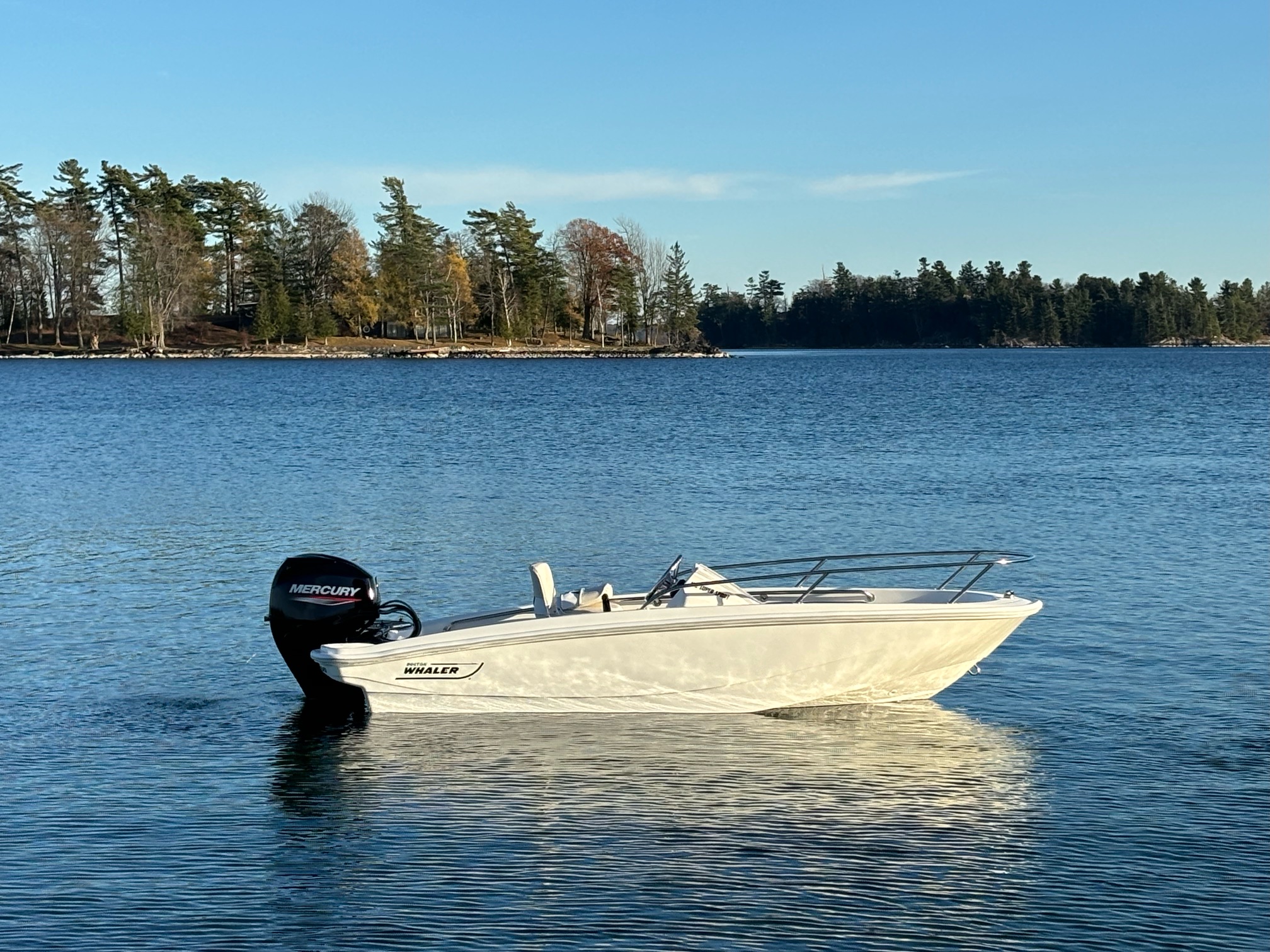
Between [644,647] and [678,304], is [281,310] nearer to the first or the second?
[678,304]

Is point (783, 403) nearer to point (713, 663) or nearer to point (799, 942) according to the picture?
point (713, 663)

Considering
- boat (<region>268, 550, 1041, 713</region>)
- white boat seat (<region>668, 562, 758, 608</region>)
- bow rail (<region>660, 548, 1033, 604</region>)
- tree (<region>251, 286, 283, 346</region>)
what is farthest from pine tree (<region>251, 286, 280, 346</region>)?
white boat seat (<region>668, 562, 758, 608</region>)

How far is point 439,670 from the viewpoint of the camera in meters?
10.5

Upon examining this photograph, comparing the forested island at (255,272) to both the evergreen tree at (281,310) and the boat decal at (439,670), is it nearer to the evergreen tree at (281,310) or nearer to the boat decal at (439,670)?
the evergreen tree at (281,310)

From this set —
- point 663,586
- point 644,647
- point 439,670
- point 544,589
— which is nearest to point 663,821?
point 644,647

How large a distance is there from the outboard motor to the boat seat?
41.5 inches

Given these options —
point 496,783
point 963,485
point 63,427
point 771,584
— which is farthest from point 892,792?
point 63,427

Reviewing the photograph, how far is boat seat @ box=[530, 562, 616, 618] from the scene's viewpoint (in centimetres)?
1080

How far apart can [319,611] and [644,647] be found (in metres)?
2.65

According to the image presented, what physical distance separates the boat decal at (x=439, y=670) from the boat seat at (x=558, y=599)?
0.73m

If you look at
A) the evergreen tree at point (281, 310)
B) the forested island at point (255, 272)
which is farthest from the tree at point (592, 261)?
the evergreen tree at point (281, 310)

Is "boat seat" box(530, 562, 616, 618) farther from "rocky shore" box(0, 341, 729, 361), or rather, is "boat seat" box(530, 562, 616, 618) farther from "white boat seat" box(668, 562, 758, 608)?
"rocky shore" box(0, 341, 729, 361)

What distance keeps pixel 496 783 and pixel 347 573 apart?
2481 millimetres

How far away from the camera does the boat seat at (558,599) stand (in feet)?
35.4
